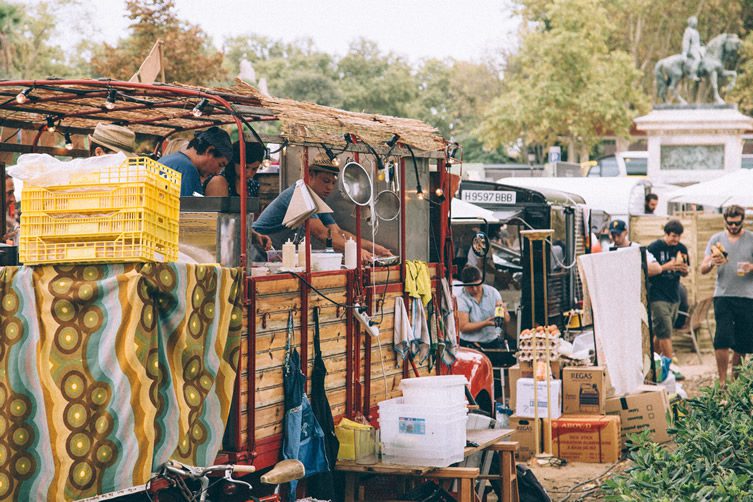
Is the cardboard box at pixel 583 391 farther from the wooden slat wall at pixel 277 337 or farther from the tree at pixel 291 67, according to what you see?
the tree at pixel 291 67

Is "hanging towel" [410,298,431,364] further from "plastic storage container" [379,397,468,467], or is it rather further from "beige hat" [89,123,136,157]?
"beige hat" [89,123,136,157]

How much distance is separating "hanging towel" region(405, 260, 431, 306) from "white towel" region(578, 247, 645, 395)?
296cm

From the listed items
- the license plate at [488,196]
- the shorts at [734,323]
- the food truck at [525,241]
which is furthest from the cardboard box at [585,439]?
the license plate at [488,196]

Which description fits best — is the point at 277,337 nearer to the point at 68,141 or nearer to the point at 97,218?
the point at 97,218

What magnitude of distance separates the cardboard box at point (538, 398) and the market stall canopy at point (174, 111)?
3.13 m

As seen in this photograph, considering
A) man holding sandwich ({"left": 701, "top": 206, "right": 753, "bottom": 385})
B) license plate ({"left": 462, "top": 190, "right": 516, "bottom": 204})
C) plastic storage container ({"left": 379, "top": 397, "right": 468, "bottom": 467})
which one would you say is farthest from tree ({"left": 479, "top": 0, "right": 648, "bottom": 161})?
plastic storage container ({"left": 379, "top": 397, "right": 468, "bottom": 467})

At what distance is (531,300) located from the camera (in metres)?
12.2

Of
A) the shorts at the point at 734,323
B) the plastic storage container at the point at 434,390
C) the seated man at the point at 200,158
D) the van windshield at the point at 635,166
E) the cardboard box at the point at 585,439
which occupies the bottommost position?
the cardboard box at the point at 585,439

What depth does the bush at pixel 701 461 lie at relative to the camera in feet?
14.7

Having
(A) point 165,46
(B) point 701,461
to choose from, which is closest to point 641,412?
(B) point 701,461

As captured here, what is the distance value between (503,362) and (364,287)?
507 cm

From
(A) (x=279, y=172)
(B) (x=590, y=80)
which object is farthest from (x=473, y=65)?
(A) (x=279, y=172)

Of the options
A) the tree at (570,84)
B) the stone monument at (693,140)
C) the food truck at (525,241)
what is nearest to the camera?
the food truck at (525,241)

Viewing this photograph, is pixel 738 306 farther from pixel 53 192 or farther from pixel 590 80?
pixel 590 80
